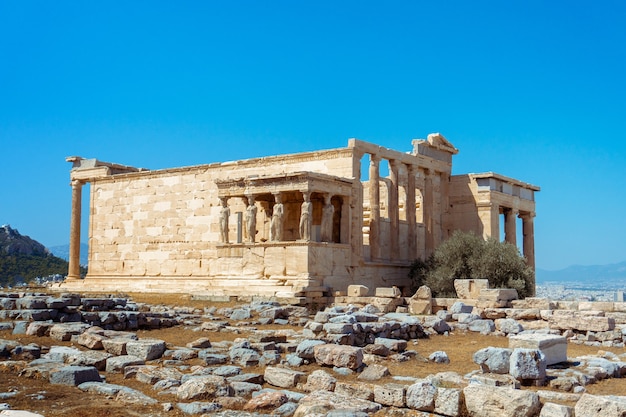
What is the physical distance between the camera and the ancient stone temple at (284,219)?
22.8 meters

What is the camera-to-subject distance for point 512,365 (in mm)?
9492

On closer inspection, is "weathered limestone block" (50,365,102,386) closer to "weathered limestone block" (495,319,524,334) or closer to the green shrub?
"weathered limestone block" (495,319,524,334)

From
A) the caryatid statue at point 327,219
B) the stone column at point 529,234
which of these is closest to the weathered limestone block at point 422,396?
the caryatid statue at point 327,219

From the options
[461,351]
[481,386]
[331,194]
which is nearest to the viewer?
[481,386]

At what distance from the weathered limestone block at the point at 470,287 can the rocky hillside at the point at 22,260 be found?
32647 millimetres

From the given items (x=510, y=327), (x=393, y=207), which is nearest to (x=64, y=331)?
(x=510, y=327)

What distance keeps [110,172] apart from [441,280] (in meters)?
15.4

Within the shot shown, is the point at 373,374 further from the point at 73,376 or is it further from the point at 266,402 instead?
the point at 73,376

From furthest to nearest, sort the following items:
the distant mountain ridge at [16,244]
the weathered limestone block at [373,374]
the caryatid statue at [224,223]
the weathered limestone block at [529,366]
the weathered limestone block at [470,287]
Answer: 1. the distant mountain ridge at [16,244]
2. the caryatid statue at [224,223]
3. the weathered limestone block at [470,287]
4. the weathered limestone block at [373,374]
5. the weathered limestone block at [529,366]

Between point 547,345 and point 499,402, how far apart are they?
4.25m

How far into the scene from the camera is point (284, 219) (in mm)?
25016

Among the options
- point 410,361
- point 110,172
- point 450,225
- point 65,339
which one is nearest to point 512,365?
point 410,361

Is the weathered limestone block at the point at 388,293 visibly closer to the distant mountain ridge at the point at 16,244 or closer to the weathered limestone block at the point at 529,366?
the weathered limestone block at the point at 529,366

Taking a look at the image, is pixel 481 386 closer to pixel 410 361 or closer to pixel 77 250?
pixel 410 361
